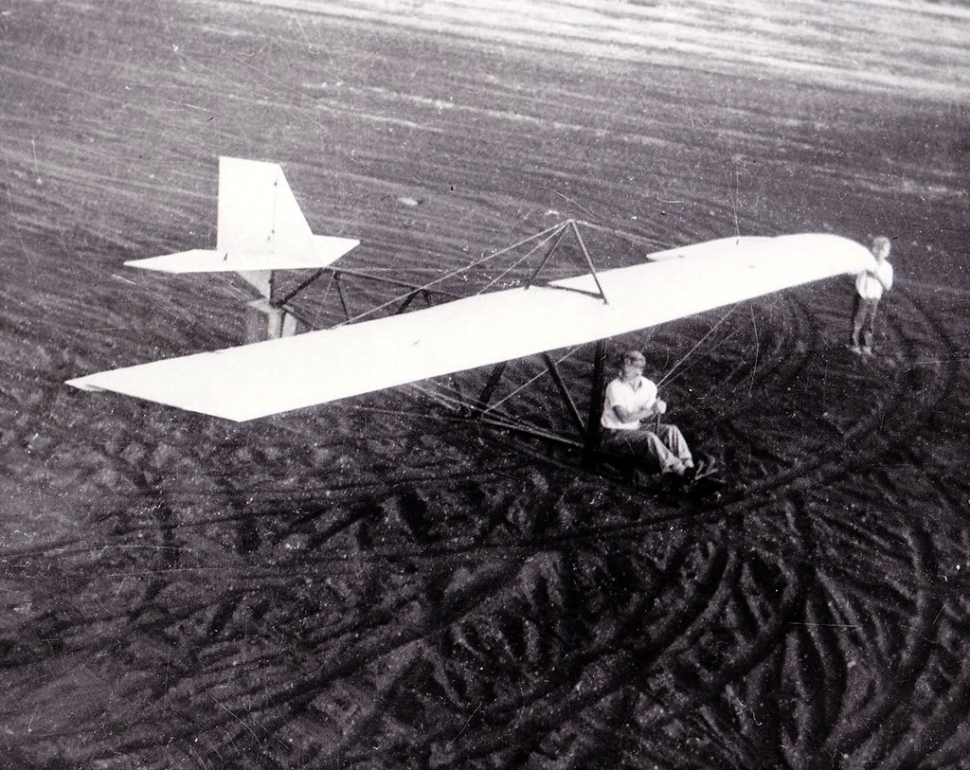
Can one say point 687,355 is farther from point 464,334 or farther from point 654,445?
point 464,334

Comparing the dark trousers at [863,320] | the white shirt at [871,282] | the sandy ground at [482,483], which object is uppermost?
Result: the white shirt at [871,282]

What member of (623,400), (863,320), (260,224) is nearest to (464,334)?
(623,400)

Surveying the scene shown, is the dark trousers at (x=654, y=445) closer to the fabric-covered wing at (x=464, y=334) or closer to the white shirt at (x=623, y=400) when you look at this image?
the white shirt at (x=623, y=400)

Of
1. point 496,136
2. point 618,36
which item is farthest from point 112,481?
point 618,36

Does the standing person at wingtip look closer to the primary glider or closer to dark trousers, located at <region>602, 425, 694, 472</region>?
Answer: the primary glider

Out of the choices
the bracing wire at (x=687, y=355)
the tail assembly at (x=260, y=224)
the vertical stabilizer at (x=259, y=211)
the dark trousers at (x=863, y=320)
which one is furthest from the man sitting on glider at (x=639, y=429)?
the dark trousers at (x=863, y=320)

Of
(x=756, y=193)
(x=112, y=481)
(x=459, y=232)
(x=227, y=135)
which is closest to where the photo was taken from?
(x=112, y=481)

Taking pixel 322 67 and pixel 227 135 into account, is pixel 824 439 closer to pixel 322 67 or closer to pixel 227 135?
pixel 227 135
